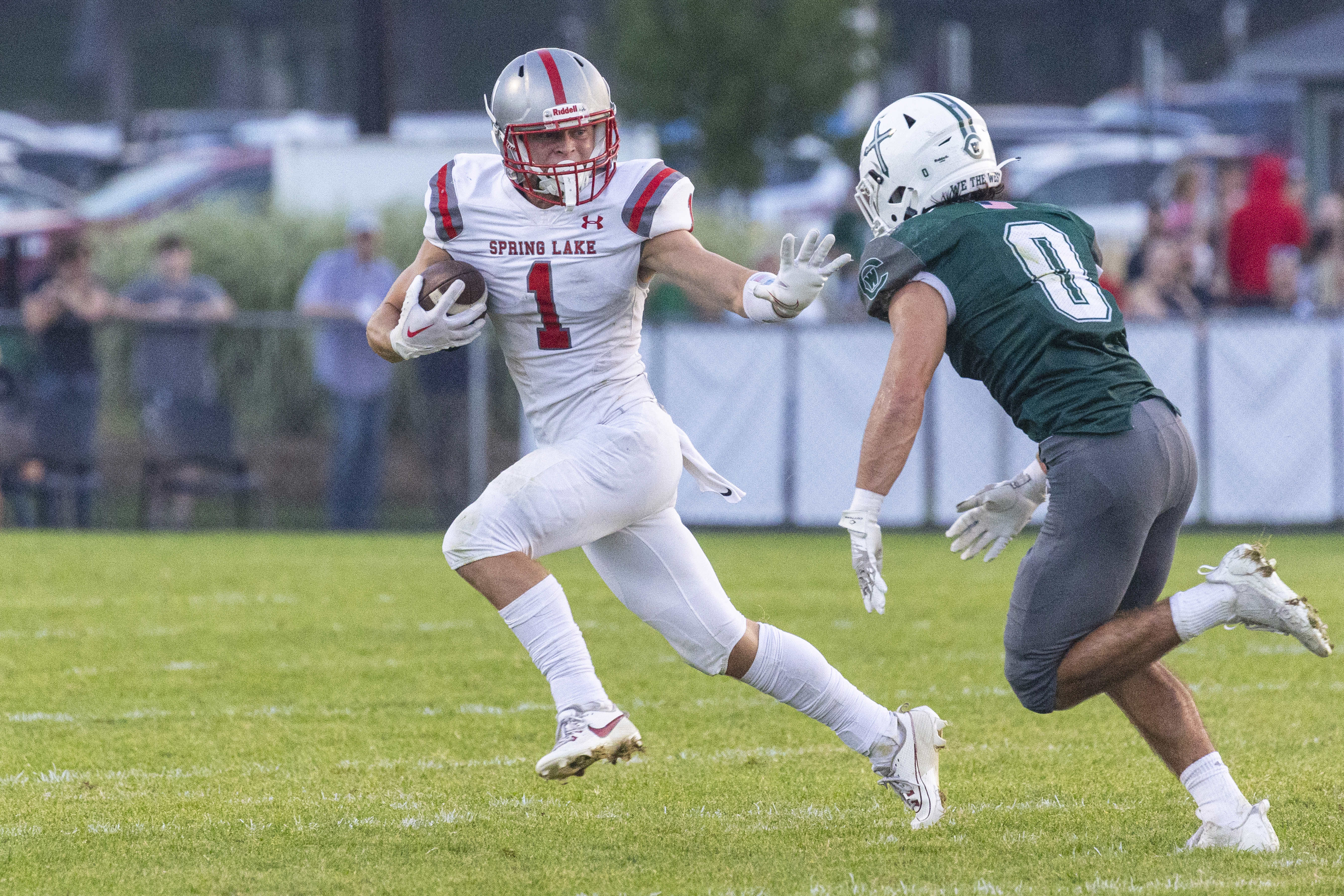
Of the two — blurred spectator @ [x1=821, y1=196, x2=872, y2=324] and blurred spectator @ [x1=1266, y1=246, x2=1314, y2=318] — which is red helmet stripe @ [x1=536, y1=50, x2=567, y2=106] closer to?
blurred spectator @ [x1=821, y1=196, x2=872, y2=324]

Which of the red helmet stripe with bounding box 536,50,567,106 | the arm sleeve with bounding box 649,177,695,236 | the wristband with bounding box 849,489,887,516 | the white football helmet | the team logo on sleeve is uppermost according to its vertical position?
the red helmet stripe with bounding box 536,50,567,106

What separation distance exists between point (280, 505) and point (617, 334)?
7.76 m

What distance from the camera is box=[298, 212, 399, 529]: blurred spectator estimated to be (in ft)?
36.8

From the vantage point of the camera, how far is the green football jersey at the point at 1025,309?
400 centimetres

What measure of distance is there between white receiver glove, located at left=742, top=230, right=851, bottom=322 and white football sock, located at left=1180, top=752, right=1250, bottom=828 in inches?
53.1

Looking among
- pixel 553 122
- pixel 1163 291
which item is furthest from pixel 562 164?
pixel 1163 291

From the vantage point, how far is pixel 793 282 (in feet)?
13.6

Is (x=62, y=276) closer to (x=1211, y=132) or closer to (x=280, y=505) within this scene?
(x=280, y=505)

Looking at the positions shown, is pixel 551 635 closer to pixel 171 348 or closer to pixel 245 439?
pixel 171 348

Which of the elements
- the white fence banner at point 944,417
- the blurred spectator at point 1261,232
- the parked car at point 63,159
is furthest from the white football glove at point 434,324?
the parked car at point 63,159

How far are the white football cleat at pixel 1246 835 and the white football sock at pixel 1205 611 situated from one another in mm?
455

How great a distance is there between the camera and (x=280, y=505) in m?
11.9

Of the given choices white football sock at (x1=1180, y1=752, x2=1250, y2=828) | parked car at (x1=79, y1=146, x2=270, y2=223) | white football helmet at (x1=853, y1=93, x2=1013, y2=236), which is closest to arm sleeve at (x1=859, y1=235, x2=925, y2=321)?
white football helmet at (x1=853, y1=93, x2=1013, y2=236)

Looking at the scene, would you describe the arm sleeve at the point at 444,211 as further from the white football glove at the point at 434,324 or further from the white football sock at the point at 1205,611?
the white football sock at the point at 1205,611
